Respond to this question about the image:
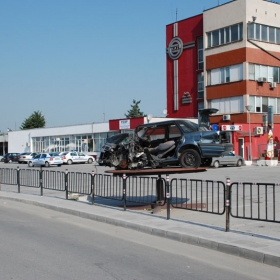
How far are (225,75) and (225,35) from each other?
4.02 metres

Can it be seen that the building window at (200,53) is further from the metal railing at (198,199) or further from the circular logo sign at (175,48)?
the metal railing at (198,199)

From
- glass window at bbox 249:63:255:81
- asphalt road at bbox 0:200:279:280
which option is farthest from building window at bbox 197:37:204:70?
asphalt road at bbox 0:200:279:280

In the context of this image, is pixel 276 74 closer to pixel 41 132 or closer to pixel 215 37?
pixel 215 37

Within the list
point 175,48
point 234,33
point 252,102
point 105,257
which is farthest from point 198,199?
point 175,48

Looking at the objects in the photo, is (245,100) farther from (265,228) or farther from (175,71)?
(265,228)

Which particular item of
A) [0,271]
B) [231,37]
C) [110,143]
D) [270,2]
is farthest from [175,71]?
[0,271]

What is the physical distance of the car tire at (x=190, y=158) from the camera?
12914 millimetres

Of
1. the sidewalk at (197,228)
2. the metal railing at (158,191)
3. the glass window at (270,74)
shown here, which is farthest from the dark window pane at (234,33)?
the sidewalk at (197,228)

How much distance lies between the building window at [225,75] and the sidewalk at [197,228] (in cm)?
3228

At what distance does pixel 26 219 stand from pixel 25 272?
595 cm

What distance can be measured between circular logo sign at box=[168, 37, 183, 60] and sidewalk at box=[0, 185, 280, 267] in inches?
1517

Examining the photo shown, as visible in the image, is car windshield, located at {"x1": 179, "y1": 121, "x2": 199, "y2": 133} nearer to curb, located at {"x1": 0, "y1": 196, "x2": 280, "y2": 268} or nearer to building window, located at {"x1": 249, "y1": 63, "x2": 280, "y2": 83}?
curb, located at {"x1": 0, "y1": 196, "x2": 280, "y2": 268}

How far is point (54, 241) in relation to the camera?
951cm

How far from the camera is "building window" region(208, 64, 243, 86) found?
4469 cm
